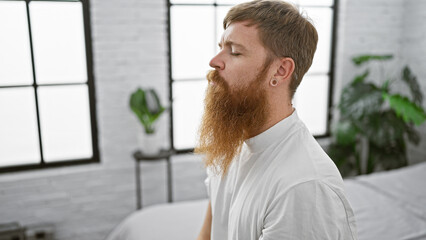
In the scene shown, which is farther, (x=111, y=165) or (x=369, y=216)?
(x=111, y=165)

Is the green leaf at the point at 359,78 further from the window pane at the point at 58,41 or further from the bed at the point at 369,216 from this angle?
the window pane at the point at 58,41

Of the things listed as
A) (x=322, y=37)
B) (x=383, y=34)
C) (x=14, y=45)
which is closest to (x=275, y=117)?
(x=14, y=45)

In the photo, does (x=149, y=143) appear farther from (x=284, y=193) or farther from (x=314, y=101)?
(x=284, y=193)

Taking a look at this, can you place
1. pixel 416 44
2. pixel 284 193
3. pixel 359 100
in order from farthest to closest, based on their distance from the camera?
1. pixel 416 44
2. pixel 359 100
3. pixel 284 193

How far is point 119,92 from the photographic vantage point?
8.90 ft

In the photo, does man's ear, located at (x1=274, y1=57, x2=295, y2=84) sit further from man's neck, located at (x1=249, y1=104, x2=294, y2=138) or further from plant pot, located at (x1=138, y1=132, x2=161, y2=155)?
plant pot, located at (x1=138, y1=132, x2=161, y2=155)

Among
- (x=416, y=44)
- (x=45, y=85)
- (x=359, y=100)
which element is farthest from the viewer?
(x=416, y=44)

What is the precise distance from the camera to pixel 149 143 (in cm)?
262

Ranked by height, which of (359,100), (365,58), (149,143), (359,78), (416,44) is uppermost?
(416,44)

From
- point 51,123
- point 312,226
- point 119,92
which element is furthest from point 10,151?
point 312,226

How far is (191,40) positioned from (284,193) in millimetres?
2247

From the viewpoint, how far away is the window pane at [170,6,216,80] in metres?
2.89

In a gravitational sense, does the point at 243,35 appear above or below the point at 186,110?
above

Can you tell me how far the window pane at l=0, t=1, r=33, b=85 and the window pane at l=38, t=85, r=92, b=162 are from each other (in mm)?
180
